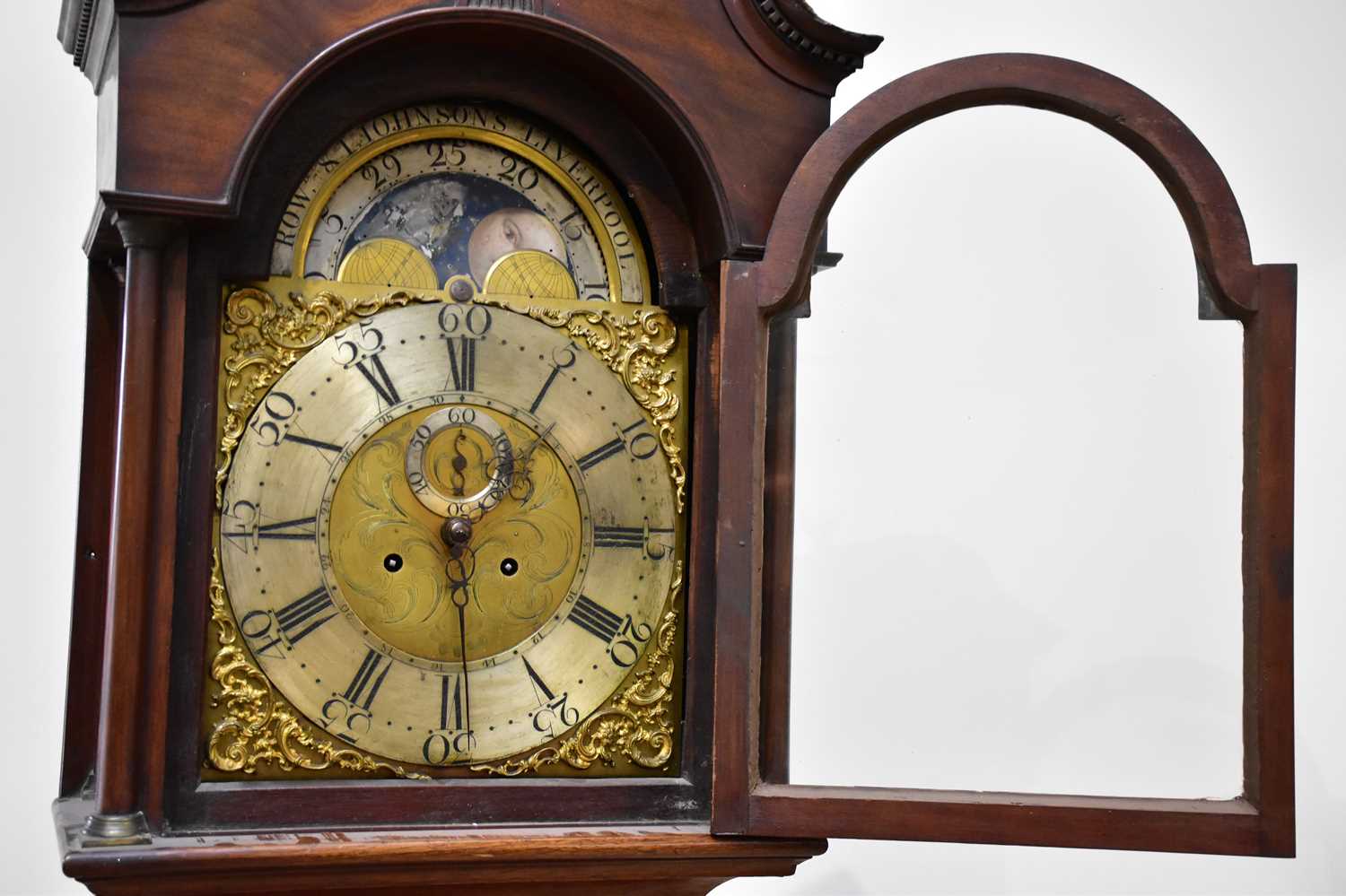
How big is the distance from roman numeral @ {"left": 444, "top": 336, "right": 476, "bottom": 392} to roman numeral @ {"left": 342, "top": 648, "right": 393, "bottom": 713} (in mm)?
288

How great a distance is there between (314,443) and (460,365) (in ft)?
0.57

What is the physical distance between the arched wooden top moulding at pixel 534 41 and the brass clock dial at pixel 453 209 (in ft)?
0.30

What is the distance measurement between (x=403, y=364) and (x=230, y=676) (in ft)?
1.19

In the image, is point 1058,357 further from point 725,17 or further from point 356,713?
point 356,713

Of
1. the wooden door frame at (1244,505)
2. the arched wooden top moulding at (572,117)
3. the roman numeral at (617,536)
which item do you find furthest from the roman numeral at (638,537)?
the arched wooden top moulding at (572,117)

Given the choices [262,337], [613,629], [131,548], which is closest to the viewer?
[131,548]

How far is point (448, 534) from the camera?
6.52 feet

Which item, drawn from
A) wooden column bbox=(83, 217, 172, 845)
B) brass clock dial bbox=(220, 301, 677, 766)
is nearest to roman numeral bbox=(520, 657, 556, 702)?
brass clock dial bbox=(220, 301, 677, 766)

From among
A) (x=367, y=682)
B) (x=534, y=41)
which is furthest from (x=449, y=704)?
(x=534, y=41)

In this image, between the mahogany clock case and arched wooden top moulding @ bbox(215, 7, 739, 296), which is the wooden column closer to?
the mahogany clock case

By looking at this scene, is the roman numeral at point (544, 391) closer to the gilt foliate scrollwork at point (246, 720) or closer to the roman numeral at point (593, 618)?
the roman numeral at point (593, 618)

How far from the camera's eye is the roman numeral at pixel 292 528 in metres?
1.95

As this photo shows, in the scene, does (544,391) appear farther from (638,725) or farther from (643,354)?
(638,725)

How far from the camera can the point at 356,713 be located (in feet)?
6.46
